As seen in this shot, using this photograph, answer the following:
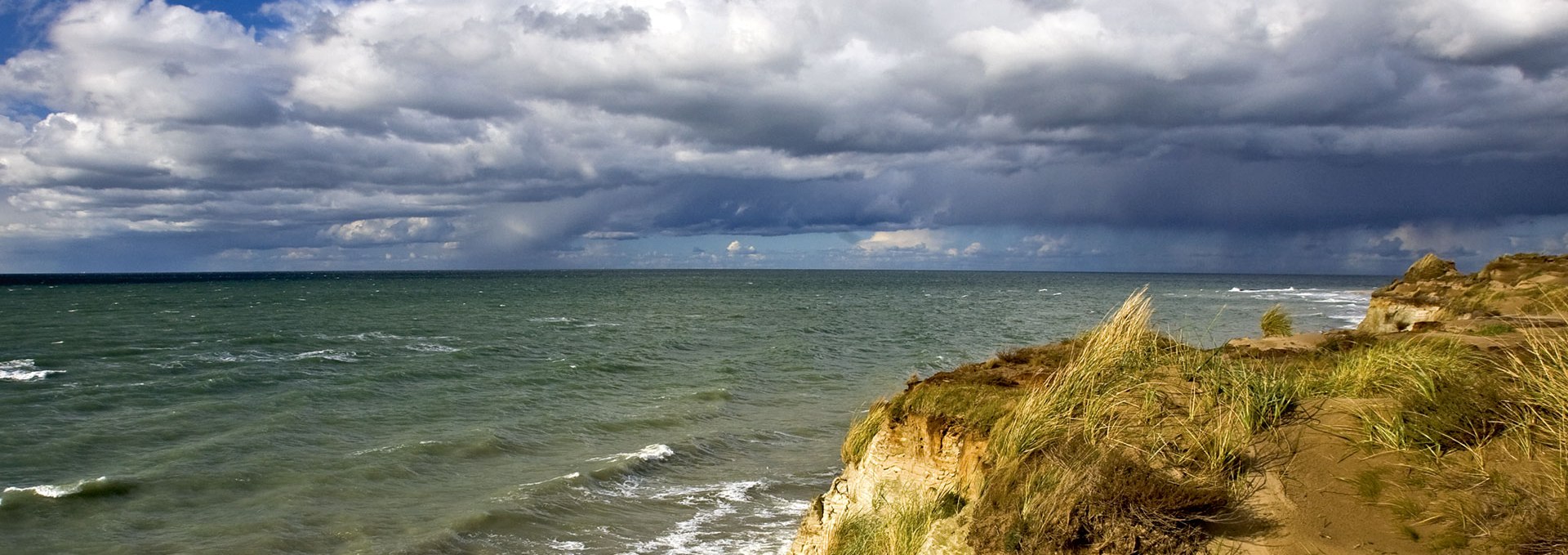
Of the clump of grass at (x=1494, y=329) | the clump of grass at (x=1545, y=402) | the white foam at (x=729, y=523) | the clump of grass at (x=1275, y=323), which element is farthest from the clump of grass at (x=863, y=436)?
the clump of grass at (x=1275, y=323)

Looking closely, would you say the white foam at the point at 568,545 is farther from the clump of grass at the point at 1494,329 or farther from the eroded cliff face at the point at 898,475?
the clump of grass at the point at 1494,329

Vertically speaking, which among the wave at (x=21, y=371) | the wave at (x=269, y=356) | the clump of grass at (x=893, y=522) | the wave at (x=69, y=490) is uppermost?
the clump of grass at (x=893, y=522)

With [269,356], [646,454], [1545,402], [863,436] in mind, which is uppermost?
[1545,402]

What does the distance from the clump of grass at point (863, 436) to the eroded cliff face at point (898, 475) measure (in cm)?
13

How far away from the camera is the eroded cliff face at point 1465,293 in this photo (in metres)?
16.8

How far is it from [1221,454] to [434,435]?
17.6 metres

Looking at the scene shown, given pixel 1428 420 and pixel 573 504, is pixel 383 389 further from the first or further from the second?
pixel 1428 420

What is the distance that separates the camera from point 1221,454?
6.35 m

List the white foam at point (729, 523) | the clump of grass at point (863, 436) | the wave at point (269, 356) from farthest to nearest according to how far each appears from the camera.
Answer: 1. the wave at point (269, 356)
2. the white foam at point (729, 523)
3. the clump of grass at point (863, 436)

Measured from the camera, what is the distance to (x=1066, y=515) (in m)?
5.73

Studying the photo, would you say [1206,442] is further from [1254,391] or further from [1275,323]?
[1275,323]

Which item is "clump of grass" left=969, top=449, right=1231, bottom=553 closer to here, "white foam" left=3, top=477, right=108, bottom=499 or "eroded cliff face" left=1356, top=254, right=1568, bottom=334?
"eroded cliff face" left=1356, top=254, right=1568, bottom=334

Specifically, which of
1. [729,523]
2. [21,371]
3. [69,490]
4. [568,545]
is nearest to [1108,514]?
[729,523]

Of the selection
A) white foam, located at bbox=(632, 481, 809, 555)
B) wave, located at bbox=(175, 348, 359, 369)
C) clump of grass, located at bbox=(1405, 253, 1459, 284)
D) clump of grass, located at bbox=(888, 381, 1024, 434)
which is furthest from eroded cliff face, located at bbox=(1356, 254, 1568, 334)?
wave, located at bbox=(175, 348, 359, 369)
